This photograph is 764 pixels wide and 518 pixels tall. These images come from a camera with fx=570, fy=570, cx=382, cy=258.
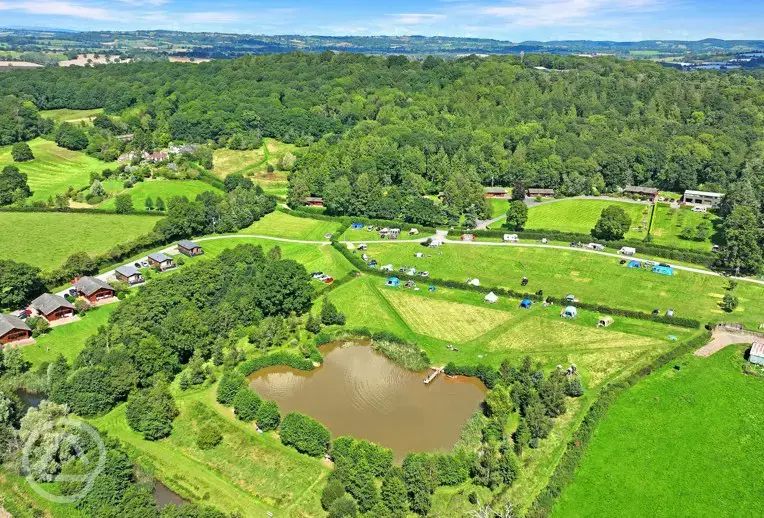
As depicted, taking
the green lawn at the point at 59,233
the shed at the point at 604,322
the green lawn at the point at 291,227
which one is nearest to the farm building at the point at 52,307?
the green lawn at the point at 59,233

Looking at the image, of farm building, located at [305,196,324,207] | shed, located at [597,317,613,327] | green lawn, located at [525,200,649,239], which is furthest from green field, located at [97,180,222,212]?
shed, located at [597,317,613,327]

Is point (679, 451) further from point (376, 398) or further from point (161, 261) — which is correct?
point (161, 261)

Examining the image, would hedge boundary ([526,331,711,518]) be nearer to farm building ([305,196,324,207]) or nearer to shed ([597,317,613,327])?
shed ([597,317,613,327])

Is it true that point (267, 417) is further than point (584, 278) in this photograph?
No

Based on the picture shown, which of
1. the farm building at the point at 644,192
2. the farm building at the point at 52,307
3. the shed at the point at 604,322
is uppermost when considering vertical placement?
the farm building at the point at 644,192

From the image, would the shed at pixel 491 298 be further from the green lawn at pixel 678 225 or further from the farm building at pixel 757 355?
the green lawn at pixel 678 225

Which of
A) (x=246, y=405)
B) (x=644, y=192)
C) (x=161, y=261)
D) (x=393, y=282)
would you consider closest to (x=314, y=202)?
(x=161, y=261)
